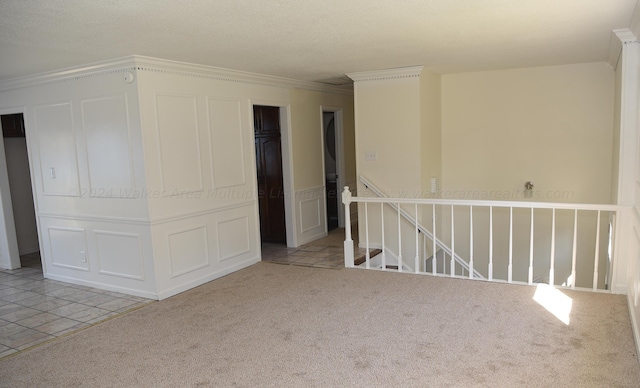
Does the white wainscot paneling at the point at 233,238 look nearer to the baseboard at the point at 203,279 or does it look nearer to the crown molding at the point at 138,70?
the baseboard at the point at 203,279

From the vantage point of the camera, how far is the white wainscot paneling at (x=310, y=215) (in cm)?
634

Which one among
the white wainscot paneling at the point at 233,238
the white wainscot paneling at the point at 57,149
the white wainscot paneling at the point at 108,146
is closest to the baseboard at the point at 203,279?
the white wainscot paneling at the point at 233,238

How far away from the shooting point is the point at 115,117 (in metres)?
4.33

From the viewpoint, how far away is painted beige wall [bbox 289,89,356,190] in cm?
617

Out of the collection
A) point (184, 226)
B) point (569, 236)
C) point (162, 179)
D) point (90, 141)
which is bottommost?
point (569, 236)

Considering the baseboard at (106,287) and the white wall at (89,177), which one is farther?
the baseboard at (106,287)

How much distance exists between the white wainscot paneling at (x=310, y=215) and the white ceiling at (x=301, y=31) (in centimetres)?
213

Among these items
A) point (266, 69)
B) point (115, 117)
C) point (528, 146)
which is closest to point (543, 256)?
point (528, 146)

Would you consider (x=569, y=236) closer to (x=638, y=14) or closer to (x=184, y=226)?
(x=638, y=14)

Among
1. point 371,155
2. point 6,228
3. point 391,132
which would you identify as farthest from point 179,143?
point 6,228

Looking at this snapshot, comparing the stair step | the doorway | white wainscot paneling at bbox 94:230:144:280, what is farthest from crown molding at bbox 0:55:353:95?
the stair step

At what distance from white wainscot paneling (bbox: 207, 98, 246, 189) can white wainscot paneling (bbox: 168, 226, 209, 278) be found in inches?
23.1

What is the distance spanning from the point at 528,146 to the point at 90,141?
5026 millimetres

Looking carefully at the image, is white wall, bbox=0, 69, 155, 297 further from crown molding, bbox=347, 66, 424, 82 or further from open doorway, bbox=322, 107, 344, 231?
open doorway, bbox=322, 107, 344, 231
